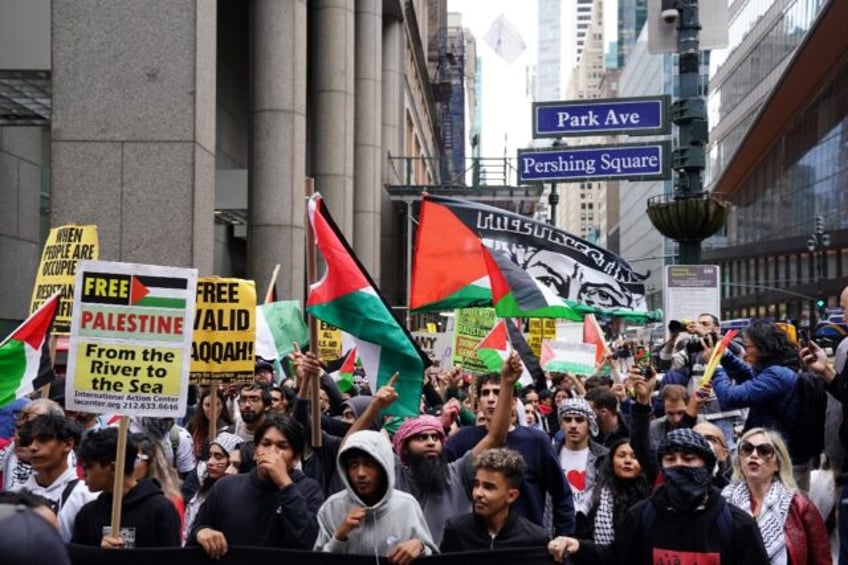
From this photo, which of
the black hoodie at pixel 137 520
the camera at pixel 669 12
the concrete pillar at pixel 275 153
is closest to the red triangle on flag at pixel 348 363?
the camera at pixel 669 12

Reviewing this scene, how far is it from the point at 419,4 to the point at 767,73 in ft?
111

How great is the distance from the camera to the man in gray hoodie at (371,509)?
5.20 metres

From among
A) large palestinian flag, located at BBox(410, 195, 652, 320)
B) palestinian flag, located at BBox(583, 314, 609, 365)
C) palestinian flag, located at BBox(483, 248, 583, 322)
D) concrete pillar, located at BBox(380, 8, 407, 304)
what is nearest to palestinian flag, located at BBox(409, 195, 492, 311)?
large palestinian flag, located at BBox(410, 195, 652, 320)

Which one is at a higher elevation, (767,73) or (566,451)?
(767,73)

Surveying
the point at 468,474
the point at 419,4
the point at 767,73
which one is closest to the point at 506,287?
the point at 468,474

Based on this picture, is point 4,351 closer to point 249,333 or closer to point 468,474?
point 249,333

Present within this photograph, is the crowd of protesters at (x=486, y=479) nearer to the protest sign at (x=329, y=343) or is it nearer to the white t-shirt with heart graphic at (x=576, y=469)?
the white t-shirt with heart graphic at (x=576, y=469)

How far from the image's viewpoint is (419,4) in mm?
51656

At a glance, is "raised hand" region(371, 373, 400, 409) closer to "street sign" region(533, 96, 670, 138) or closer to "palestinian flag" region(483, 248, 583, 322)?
"palestinian flag" region(483, 248, 583, 322)

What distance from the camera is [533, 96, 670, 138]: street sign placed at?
43.7ft

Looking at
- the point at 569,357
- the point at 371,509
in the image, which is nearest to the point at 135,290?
the point at 371,509

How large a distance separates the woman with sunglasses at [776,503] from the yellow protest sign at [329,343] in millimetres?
7917

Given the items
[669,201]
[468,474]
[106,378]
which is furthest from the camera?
[669,201]

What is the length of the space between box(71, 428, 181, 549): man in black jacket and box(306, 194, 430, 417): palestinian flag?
5.66 ft
